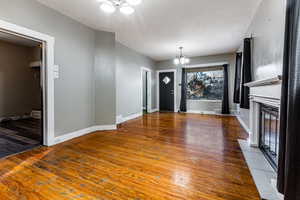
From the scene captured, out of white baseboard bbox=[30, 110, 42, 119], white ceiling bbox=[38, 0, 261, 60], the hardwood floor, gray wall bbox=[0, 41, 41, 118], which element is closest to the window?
white ceiling bbox=[38, 0, 261, 60]

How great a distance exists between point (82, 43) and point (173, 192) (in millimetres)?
3456

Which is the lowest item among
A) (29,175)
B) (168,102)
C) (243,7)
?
(29,175)

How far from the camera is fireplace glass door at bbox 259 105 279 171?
1803 mm

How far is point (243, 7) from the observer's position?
104 inches

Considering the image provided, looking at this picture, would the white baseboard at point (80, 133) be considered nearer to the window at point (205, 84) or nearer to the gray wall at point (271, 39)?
the gray wall at point (271, 39)

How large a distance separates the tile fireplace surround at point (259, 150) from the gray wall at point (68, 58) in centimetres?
310

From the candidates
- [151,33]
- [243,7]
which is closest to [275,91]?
[243,7]

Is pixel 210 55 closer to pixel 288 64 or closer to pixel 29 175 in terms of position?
pixel 288 64

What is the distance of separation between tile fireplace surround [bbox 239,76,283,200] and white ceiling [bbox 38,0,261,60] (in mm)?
1688

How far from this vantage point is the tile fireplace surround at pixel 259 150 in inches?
55.8

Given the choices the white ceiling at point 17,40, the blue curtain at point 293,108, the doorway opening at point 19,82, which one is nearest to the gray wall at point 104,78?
the doorway opening at point 19,82

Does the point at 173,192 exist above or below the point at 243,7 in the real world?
below

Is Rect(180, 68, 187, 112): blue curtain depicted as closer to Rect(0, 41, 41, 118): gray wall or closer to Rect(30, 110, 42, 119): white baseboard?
Rect(30, 110, 42, 119): white baseboard

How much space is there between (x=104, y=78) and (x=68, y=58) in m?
0.95
